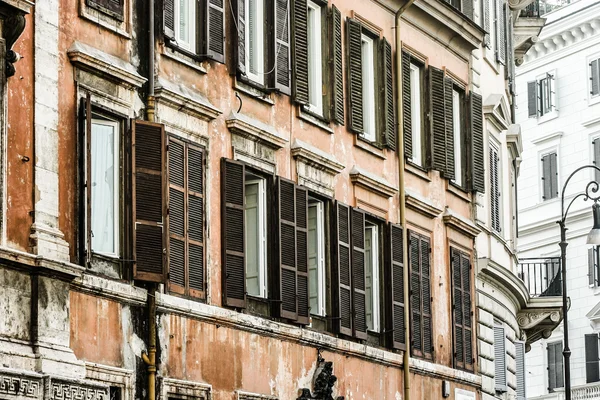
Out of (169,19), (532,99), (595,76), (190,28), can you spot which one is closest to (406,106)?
(190,28)

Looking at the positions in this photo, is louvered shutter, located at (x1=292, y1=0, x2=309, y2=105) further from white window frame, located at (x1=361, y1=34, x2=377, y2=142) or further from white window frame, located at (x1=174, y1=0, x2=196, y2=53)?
white window frame, located at (x1=174, y1=0, x2=196, y2=53)

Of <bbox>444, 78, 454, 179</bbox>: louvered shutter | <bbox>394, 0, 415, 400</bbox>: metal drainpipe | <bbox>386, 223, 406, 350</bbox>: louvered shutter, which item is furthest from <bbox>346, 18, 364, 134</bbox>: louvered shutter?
<bbox>444, 78, 454, 179</bbox>: louvered shutter

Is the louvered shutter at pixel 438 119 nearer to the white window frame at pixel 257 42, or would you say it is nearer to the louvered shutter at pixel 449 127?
the louvered shutter at pixel 449 127

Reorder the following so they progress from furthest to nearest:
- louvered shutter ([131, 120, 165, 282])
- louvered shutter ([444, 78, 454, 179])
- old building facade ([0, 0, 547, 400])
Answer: louvered shutter ([444, 78, 454, 179]) < louvered shutter ([131, 120, 165, 282]) < old building facade ([0, 0, 547, 400])

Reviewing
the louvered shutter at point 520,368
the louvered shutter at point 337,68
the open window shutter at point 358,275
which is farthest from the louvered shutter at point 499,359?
the louvered shutter at point 337,68

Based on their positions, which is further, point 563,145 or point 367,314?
point 563,145

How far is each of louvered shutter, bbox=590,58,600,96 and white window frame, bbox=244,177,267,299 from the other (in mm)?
42758

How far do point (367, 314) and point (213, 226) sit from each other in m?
6.90

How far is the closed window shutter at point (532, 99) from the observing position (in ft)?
243

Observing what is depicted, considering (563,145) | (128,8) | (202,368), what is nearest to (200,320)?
(202,368)

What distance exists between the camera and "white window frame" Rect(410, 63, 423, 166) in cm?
3706

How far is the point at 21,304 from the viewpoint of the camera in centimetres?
2231

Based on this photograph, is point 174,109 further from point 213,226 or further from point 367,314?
point 367,314

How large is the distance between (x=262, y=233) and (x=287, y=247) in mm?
653
